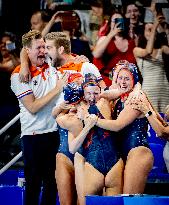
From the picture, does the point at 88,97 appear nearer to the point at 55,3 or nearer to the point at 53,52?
the point at 53,52

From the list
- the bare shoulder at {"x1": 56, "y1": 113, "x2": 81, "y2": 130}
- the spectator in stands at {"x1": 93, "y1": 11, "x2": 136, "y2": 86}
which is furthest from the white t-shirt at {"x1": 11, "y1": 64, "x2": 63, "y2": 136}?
the spectator in stands at {"x1": 93, "y1": 11, "x2": 136, "y2": 86}

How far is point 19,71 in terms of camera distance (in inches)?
252

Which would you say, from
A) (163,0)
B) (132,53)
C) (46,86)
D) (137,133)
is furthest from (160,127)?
(163,0)

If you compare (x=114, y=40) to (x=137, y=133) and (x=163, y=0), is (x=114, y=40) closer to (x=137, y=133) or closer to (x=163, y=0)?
(x=163, y=0)

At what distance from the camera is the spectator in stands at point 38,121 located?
629 cm

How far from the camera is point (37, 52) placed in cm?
641

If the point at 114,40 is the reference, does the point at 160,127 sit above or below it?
below

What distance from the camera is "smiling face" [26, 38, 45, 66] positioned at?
638 cm

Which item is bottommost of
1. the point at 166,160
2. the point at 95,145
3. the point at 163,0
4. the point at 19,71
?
the point at 166,160

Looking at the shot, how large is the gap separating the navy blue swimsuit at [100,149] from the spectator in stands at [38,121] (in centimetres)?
96

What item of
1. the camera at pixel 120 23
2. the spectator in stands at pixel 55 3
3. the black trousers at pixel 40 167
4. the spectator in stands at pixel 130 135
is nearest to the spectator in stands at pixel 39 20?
the spectator in stands at pixel 55 3

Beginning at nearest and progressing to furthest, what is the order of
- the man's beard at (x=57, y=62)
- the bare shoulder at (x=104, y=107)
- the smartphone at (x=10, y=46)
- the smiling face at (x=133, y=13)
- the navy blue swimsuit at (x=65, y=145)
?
the bare shoulder at (x=104, y=107) → the navy blue swimsuit at (x=65, y=145) → the man's beard at (x=57, y=62) → the smartphone at (x=10, y=46) → the smiling face at (x=133, y=13)

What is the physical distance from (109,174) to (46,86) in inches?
58.9

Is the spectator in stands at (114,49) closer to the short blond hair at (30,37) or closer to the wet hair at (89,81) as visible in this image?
the short blond hair at (30,37)
